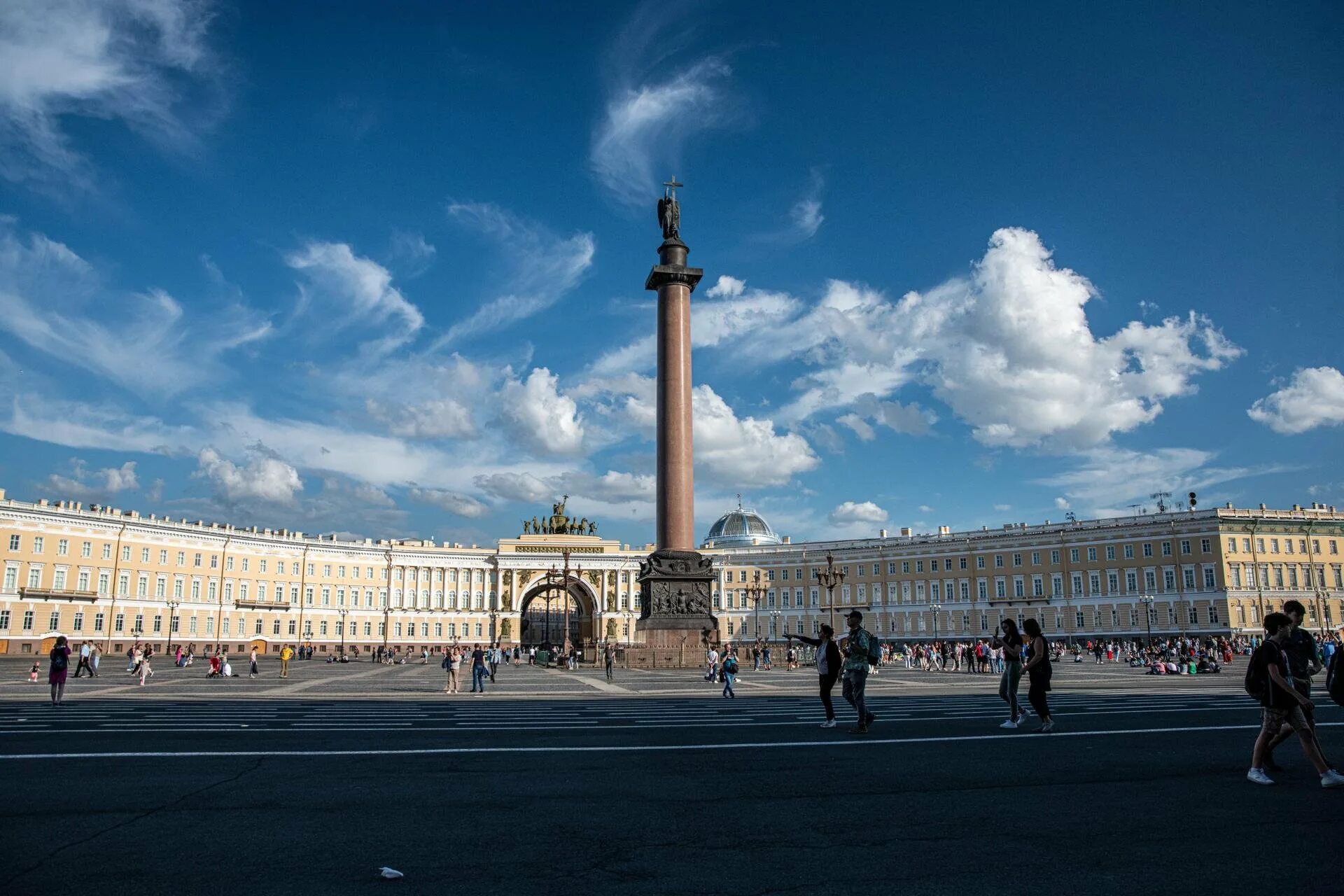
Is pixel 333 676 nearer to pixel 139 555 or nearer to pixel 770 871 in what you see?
pixel 770 871

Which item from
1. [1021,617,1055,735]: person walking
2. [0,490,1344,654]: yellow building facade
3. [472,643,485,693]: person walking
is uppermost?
[0,490,1344,654]: yellow building facade

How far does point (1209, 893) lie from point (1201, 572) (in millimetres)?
90689

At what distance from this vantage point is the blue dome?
463 ft

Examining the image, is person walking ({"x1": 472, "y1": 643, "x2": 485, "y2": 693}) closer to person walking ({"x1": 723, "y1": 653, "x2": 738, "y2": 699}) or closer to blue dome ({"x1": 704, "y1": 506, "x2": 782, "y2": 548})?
person walking ({"x1": 723, "y1": 653, "x2": 738, "y2": 699})

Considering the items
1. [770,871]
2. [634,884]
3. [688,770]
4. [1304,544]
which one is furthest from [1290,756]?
[1304,544]

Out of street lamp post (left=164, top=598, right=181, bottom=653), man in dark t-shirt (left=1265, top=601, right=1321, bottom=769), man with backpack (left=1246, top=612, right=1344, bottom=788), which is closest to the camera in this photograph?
man with backpack (left=1246, top=612, right=1344, bottom=788)

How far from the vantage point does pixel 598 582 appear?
132 meters

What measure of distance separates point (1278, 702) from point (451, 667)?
89.7 ft

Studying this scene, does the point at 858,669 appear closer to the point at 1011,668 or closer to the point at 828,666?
the point at 828,666

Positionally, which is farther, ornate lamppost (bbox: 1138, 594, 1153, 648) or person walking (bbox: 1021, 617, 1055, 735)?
ornate lamppost (bbox: 1138, 594, 1153, 648)

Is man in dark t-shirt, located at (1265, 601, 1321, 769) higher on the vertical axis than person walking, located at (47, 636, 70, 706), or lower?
higher

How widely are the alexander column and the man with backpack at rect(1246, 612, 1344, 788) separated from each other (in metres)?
34.8

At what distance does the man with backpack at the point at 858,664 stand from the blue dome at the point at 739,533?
123 meters

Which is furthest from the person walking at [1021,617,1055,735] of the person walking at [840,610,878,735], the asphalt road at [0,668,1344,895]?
the person walking at [840,610,878,735]
